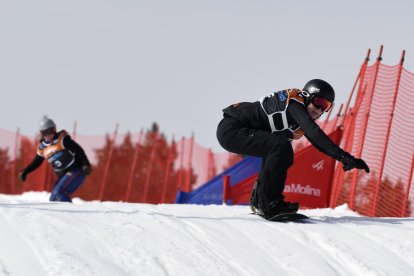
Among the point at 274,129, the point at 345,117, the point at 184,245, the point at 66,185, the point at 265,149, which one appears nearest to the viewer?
the point at 184,245

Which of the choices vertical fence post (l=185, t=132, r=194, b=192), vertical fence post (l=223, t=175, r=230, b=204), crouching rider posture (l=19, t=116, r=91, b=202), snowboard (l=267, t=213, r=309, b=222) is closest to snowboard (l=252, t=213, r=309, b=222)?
snowboard (l=267, t=213, r=309, b=222)

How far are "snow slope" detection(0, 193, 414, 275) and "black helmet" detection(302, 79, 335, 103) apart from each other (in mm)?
1006

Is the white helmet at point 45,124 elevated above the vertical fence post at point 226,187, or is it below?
above

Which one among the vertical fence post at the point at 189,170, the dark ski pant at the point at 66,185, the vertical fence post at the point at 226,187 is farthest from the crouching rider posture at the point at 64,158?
the vertical fence post at the point at 189,170

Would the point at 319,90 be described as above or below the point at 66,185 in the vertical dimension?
above

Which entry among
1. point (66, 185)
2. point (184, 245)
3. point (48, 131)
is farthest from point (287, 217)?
point (48, 131)

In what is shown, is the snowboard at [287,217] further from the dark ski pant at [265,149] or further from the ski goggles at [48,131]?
the ski goggles at [48,131]

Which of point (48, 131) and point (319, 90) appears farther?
point (48, 131)

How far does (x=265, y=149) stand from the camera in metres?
5.60

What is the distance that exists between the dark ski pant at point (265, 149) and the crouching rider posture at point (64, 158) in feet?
12.3

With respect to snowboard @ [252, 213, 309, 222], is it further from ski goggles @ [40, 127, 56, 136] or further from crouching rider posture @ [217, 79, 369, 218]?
ski goggles @ [40, 127, 56, 136]

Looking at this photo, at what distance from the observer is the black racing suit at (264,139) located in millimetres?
5480

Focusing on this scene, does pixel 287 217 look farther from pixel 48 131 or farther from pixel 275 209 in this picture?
pixel 48 131

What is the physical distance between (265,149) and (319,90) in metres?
0.63
